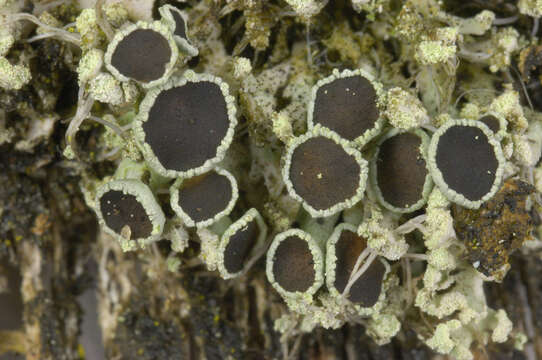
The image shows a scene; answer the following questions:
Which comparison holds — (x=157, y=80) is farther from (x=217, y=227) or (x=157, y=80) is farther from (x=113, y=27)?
(x=217, y=227)

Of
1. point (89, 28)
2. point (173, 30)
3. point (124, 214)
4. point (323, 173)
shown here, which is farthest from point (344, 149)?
point (89, 28)

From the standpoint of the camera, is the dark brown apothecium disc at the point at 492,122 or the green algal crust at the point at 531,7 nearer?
the dark brown apothecium disc at the point at 492,122

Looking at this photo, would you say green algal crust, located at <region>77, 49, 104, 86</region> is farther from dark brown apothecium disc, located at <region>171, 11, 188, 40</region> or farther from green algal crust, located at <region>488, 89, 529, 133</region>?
green algal crust, located at <region>488, 89, 529, 133</region>

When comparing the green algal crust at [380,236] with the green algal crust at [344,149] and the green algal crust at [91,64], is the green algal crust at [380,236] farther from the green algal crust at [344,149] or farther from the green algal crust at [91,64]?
the green algal crust at [91,64]

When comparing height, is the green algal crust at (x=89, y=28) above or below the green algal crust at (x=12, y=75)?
above

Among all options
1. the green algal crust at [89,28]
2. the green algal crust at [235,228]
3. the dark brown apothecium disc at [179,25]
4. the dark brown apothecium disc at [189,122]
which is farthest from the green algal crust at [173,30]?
the green algal crust at [235,228]

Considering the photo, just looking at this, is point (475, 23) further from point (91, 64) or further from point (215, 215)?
point (91, 64)
